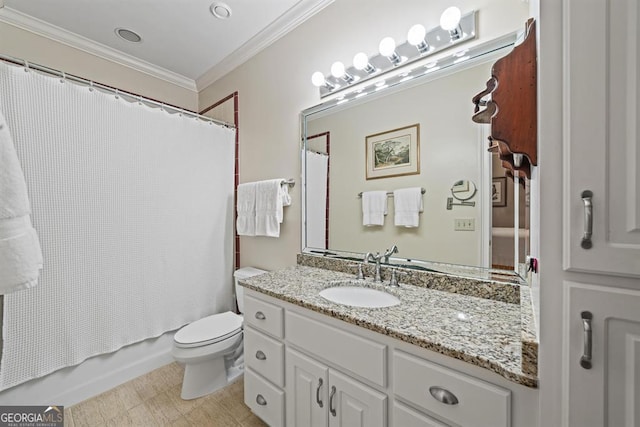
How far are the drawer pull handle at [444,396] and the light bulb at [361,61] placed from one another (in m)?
1.51

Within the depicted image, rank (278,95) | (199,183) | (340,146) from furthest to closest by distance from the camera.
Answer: (199,183), (278,95), (340,146)

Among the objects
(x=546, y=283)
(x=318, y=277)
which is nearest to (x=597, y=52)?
(x=546, y=283)

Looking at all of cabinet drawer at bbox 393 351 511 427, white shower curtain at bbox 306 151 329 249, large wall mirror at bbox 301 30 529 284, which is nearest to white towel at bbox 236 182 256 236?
white shower curtain at bbox 306 151 329 249

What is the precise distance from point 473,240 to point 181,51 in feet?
8.53

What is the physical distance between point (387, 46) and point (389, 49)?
18 mm

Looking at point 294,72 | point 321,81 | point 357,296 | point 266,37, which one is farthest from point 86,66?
point 357,296

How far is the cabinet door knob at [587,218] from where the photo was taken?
510 mm

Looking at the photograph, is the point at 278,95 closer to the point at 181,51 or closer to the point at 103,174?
the point at 181,51

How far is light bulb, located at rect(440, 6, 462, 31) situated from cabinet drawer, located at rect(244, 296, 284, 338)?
1484 mm

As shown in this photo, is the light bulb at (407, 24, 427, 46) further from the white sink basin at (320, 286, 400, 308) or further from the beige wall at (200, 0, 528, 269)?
the white sink basin at (320, 286, 400, 308)

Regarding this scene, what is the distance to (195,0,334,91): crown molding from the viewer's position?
5.65 feet

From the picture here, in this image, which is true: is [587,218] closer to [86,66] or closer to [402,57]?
[402,57]

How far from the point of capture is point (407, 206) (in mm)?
1384

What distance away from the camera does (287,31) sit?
74.6 inches
